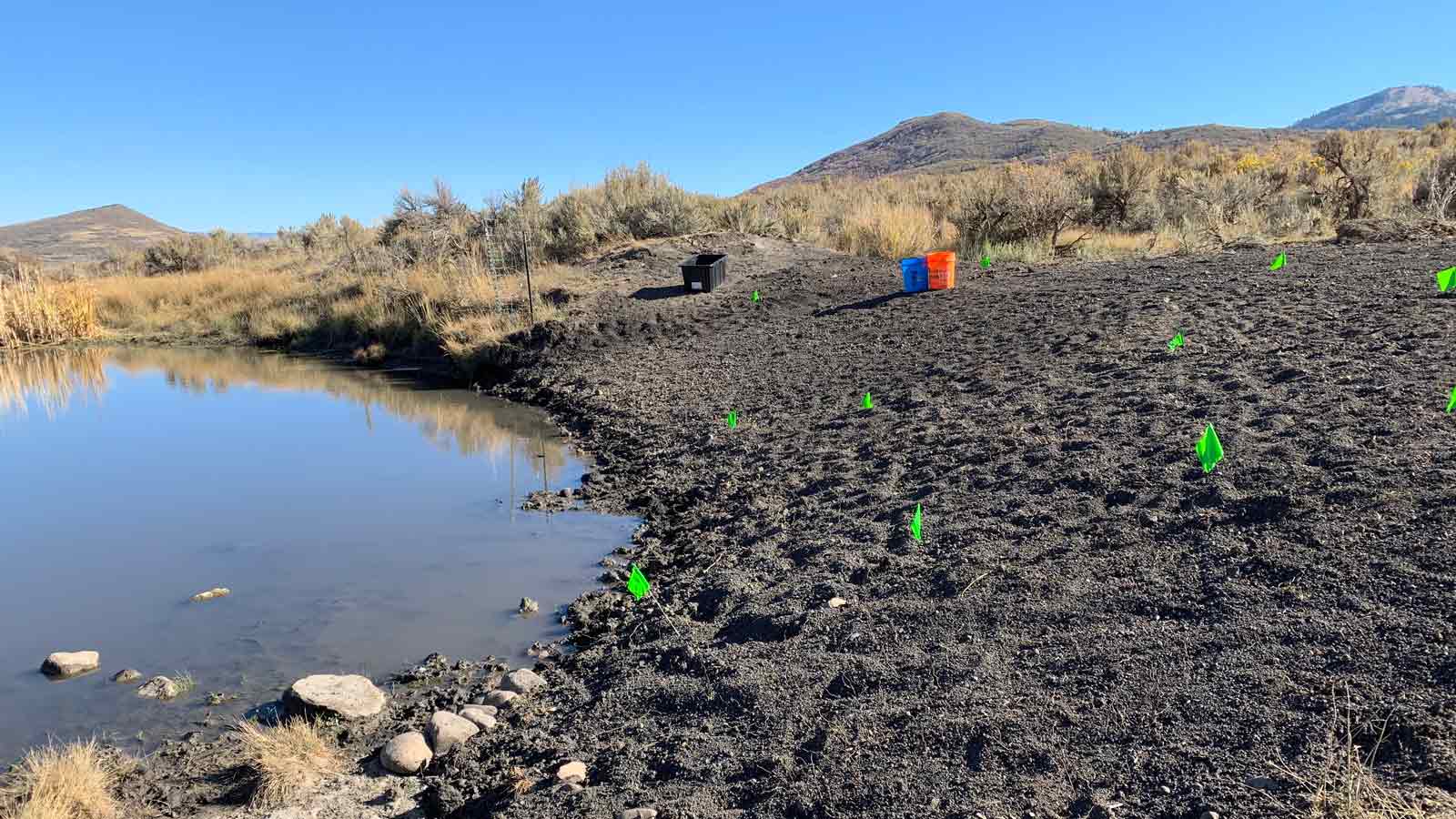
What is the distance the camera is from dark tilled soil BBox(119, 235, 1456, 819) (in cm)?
284

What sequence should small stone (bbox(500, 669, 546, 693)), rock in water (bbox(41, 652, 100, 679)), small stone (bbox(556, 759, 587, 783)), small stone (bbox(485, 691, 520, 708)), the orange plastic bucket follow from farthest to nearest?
the orange plastic bucket
rock in water (bbox(41, 652, 100, 679))
small stone (bbox(500, 669, 546, 693))
small stone (bbox(485, 691, 520, 708))
small stone (bbox(556, 759, 587, 783))

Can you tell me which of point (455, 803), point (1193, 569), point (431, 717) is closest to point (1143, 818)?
point (1193, 569)

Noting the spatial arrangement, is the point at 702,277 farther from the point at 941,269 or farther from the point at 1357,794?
the point at 1357,794

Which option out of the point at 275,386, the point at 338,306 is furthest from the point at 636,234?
the point at 275,386

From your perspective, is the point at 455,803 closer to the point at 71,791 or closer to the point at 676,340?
the point at 71,791

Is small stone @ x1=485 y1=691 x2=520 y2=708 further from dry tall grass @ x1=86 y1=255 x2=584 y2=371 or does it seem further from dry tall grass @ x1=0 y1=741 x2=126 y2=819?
dry tall grass @ x1=86 y1=255 x2=584 y2=371

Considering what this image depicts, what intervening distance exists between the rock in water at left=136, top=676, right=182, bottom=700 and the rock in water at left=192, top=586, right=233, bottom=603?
4.09 feet

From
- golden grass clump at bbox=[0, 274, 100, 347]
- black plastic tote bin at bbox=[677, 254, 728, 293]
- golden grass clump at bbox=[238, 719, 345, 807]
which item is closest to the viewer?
golden grass clump at bbox=[238, 719, 345, 807]

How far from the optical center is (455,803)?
351 centimetres

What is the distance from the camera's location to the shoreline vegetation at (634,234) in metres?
14.2

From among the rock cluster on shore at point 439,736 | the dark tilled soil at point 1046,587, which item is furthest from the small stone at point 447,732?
the dark tilled soil at point 1046,587

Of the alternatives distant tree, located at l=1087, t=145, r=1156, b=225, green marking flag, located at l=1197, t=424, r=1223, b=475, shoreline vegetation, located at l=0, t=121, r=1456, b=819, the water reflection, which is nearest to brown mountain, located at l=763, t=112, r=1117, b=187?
shoreline vegetation, located at l=0, t=121, r=1456, b=819

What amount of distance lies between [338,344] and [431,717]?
16.2 m

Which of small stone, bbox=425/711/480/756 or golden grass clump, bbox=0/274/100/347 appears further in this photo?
golden grass clump, bbox=0/274/100/347
